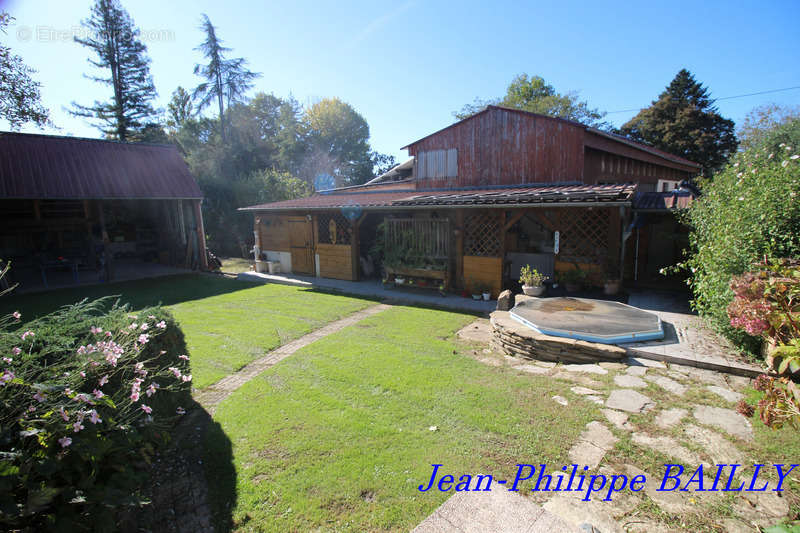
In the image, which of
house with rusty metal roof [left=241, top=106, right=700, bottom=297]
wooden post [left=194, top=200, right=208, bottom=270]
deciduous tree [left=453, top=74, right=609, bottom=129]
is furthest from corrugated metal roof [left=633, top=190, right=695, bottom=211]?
deciduous tree [left=453, top=74, right=609, bottom=129]

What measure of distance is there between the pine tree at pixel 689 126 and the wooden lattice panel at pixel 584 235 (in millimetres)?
23943

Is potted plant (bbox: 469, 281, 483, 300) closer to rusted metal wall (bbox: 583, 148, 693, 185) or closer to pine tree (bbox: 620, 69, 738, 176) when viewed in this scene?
rusted metal wall (bbox: 583, 148, 693, 185)

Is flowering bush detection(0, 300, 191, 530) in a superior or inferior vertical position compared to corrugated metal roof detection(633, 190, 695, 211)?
inferior

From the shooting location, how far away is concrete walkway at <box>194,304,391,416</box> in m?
4.30

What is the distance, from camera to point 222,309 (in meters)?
8.54

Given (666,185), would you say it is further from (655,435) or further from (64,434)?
(64,434)

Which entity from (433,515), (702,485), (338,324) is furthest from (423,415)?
(338,324)

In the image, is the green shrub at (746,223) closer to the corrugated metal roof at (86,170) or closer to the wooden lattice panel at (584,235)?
the wooden lattice panel at (584,235)

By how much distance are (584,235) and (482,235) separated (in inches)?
90.5

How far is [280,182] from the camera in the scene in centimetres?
2275

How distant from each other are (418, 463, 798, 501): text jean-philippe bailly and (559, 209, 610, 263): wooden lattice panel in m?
6.16

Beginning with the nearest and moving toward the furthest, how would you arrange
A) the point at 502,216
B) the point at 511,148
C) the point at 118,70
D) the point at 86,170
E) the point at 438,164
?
the point at 502,216, the point at 511,148, the point at 86,170, the point at 438,164, the point at 118,70

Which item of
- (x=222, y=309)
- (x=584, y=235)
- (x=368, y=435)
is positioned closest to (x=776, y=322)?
(x=368, y=435)

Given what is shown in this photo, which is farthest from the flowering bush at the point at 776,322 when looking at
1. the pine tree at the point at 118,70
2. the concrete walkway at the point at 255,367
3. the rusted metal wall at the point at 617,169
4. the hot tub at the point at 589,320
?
the pine tree at the point at 118,70
